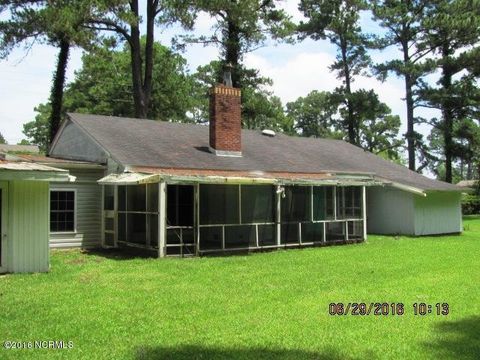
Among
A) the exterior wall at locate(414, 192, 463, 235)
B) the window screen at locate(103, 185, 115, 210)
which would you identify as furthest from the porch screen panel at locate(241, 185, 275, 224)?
the exterior wall at locate(414, 192, 463, 235)

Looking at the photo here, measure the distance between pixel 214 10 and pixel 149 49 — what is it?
4027mm

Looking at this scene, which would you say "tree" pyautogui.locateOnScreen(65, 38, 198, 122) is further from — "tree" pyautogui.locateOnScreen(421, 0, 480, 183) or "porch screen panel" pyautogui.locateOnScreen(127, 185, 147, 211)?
"porch screen panel" pyautogui.locateOnScreen(127, 185, 147, 211)

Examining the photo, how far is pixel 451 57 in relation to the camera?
38188mm

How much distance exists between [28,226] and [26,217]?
20cm

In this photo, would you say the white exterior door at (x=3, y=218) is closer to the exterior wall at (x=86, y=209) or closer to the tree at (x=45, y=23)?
the exterior wall at (x=86, y=209)

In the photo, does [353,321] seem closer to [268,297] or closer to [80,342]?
[268,297]

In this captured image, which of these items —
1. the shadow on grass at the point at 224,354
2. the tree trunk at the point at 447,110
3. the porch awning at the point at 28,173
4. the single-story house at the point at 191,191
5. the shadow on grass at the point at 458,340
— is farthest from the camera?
the tree trunk at the point at 447,110

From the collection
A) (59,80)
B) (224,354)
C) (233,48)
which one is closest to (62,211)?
(59,80)

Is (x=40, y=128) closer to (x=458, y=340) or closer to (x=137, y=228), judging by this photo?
(x=137, y=228)

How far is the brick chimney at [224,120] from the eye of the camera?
736 inches

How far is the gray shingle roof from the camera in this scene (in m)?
17.0

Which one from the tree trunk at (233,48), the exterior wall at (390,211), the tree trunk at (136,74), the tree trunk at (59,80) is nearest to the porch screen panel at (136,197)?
the tree trunk at (59,80)

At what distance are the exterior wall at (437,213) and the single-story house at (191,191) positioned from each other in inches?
54.2

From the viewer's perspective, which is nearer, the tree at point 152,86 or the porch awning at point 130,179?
the porch awning at point 130,179
